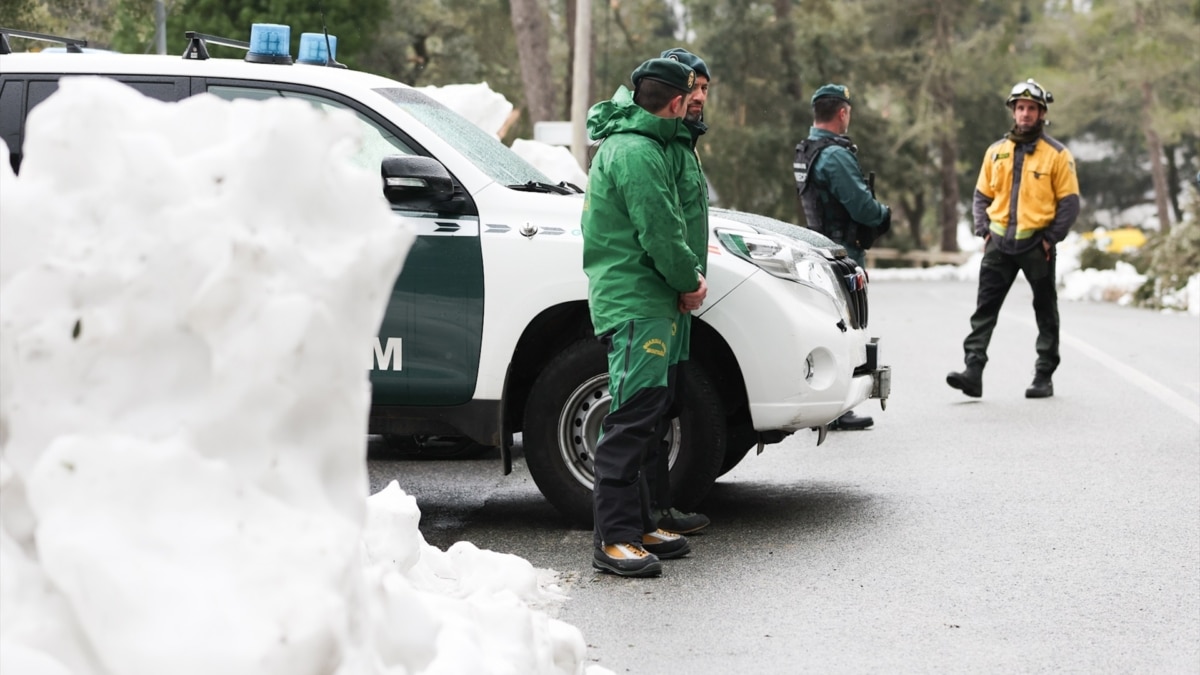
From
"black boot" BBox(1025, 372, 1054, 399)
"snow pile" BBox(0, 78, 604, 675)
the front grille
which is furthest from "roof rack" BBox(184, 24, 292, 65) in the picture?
"black boot" BBox(1025, 372, 1054, 399)

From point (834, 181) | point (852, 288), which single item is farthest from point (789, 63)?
point (852, 288)

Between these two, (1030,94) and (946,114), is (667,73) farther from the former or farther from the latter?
(946,114)

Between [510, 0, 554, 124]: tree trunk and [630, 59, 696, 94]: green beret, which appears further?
[510, 0, 554, 124]: tree trunk

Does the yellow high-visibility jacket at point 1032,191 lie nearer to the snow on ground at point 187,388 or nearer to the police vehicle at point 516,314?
the police vehicle at point 516,314

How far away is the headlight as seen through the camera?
6859 millimetres

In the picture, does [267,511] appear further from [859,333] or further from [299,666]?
[859,333]

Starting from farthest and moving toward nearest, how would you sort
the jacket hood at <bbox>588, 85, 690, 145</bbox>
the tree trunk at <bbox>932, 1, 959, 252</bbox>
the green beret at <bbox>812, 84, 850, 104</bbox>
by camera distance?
the tree trunk at <bbox>932, 1, 959, 252</bbox>, the green beret at <bbox>812, 84, 850, 104</bbox>, the jacket hood at <bbox>588, 85, 690, 145</bbox>

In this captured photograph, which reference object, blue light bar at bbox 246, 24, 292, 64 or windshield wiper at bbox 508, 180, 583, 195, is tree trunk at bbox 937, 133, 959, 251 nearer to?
windshield wiper at bbox 508, 180, 583, 195

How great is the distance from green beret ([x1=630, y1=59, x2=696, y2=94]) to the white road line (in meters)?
5.08

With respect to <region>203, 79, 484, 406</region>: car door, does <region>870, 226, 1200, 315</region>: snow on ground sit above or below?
below

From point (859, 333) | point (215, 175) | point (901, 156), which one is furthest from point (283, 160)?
point (901, 156)

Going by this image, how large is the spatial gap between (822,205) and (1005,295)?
82.8 inches

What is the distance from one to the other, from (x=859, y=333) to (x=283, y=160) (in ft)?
15.3

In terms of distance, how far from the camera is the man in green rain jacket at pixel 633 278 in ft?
19.8
